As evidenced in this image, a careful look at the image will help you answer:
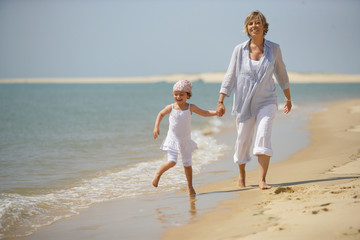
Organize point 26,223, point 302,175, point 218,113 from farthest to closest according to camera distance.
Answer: point 302,175 < point 218,113 < point 26,223

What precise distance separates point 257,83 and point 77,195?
3085 millimetres

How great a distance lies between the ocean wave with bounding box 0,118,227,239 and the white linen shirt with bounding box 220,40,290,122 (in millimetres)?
1760

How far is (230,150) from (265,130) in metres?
4.80

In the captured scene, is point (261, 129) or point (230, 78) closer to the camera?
point (261, 129)

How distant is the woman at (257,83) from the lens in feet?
16.6

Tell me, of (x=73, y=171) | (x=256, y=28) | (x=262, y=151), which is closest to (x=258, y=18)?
(x=256, y=28)

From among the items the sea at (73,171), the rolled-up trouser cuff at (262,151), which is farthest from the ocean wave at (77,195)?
the rolled-up trouser cuff at (262,151)

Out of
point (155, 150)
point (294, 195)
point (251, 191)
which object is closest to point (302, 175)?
point (251, 191)

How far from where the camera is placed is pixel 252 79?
510 cm

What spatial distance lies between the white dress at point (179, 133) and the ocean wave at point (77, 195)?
110 centimetres

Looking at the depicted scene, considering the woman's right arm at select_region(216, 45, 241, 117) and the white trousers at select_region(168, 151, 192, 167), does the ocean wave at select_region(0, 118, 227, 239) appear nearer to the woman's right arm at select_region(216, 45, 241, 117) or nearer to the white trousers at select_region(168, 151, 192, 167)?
the white trousers at select_region(168, 151, 192, 167)

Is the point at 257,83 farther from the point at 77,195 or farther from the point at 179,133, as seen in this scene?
the point at 77,195

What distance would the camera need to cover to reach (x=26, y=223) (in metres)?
4.86

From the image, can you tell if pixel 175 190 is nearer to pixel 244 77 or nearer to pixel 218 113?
pixel 218 113
